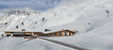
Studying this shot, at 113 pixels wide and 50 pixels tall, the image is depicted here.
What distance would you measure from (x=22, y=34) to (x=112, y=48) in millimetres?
76654

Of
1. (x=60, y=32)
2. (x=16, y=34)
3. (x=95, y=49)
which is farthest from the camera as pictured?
(x=16, y=34)

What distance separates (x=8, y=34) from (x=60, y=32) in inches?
1343

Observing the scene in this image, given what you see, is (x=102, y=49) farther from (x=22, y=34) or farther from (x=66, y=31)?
(x=22, y=34)

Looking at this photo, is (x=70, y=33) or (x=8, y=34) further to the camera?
(x=8, y=34)

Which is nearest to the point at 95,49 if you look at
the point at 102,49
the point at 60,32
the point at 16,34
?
the point at 102,49

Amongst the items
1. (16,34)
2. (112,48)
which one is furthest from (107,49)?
(16,34)

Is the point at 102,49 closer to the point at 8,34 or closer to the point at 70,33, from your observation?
the point at 70,33

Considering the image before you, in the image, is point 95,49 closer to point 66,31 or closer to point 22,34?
point 66,31

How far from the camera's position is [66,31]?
73.8 m

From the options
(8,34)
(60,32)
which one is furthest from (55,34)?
(8,34)

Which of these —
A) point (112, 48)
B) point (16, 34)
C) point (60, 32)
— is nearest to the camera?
point (112, 48)

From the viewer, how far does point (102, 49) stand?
58.7 feet

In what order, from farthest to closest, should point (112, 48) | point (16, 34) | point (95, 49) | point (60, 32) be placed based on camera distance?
1. point (16, 34)
2. point (60, 32)
3. point (95, 49)
4. point (112, 48)

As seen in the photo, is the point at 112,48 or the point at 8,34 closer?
the point at 112,48
